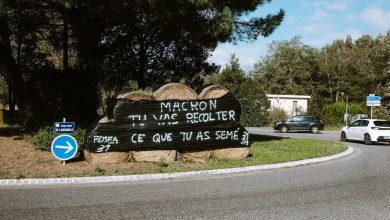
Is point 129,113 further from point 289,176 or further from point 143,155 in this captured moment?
point 289,176

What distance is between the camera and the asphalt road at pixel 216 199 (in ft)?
22.2

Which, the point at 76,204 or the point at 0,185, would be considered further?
the point at 0,185

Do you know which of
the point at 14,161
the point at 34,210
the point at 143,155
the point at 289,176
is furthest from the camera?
the point at 143,155

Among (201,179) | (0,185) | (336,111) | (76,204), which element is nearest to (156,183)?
(201,179)

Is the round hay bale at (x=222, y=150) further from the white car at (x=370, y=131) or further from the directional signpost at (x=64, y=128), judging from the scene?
the white car at (x=370, y=131)

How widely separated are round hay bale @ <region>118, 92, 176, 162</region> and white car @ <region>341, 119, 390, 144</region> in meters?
14.7

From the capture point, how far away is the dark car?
36000 millimetres

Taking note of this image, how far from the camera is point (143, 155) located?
41.4 feet

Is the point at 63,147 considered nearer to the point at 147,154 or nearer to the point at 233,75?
the point at 147,154

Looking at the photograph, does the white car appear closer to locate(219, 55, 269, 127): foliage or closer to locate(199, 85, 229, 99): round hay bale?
locate(199, 85, 229, 99): round hay bale

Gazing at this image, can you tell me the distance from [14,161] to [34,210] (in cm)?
526

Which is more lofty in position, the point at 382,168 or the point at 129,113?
the point at 129,113

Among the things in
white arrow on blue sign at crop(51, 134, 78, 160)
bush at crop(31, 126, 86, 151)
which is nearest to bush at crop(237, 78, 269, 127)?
bush at crop(31, 126, 86, 151)

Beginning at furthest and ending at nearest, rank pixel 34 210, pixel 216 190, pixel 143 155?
pixel 143 155 → pixel 216 190 → pixel 34 210
